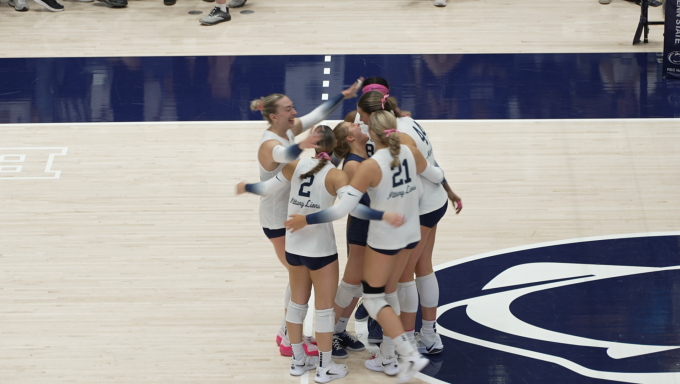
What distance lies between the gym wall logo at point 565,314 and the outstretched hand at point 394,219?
1200 mm

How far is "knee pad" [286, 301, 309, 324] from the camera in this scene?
4.55 m

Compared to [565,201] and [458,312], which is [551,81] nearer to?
[565,201]

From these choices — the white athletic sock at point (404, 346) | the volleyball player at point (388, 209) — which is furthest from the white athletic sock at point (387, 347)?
the white athletic sock at point (404, 346)

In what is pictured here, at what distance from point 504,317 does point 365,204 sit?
4.94 ft

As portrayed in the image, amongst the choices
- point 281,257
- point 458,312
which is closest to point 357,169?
point 281,257

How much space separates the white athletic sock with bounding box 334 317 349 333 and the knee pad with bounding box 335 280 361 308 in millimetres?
173

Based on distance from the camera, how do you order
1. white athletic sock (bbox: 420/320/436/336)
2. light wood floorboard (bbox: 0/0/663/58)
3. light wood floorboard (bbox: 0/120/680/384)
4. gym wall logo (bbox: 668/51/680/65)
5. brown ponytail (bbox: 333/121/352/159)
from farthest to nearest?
light wood floorboard (bbox: 0/0/663/58) → gym wall logo (bbox: 668/51/680/65) → light wood floorboard (bbox: 0/120/680/384) → white athletic sock (bbox: 420/320/436/336) → brown ponytail (bbox: 333/121/352/159)

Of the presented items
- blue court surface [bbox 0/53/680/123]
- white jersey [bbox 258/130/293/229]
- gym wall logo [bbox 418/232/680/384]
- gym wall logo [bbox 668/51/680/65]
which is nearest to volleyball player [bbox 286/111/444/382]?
white jersey [bbox 258/130/293/229]

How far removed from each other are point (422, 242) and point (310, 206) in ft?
2.61

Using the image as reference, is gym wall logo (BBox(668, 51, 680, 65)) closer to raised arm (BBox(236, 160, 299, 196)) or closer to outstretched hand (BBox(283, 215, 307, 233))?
raised arm (BBox(236, 160, 299, 196))

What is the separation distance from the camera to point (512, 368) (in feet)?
15.6

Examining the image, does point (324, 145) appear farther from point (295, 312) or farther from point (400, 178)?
point (295, 312)

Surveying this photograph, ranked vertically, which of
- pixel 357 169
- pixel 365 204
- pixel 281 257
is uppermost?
pixel 357 169

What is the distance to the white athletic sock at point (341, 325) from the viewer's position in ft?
16.1
